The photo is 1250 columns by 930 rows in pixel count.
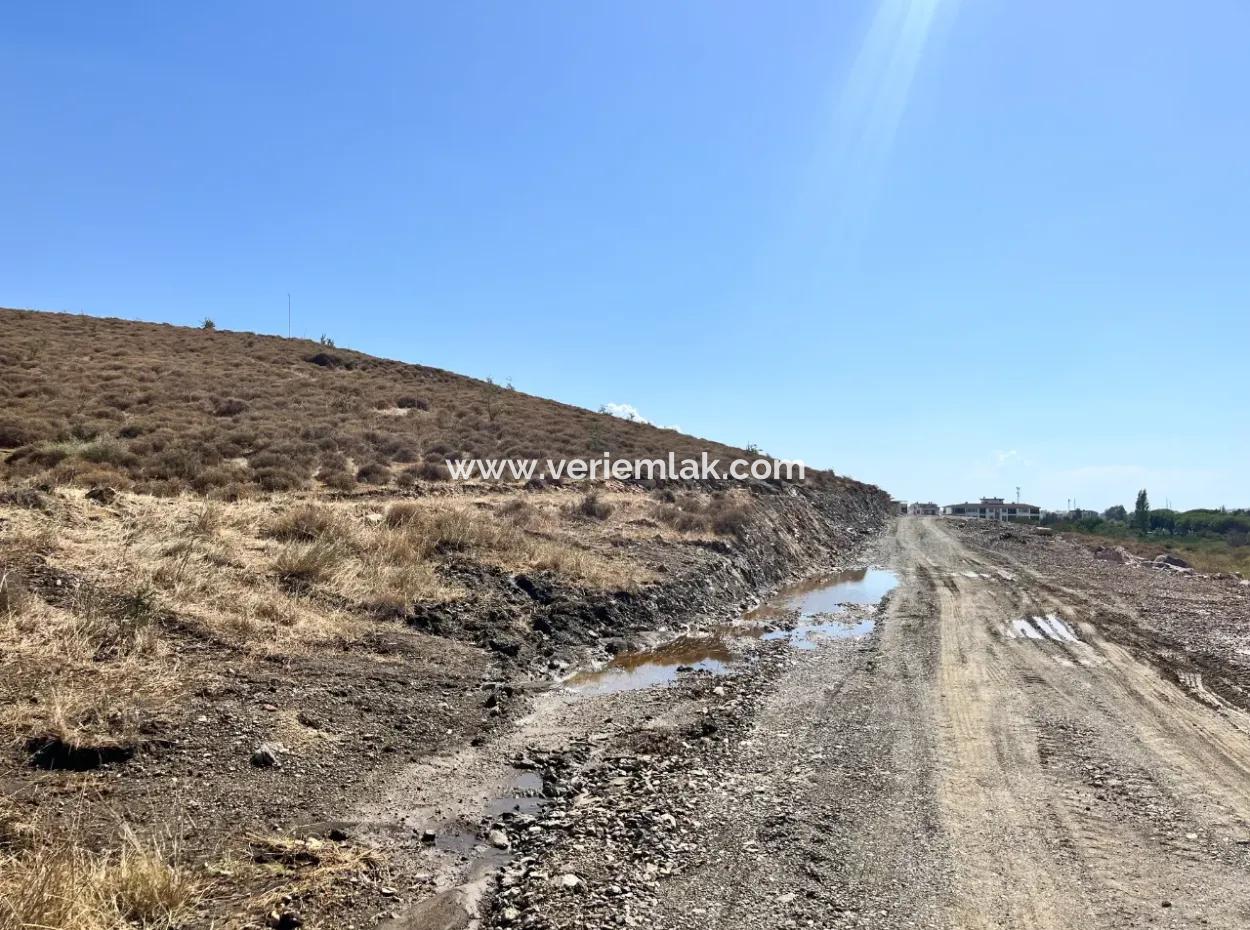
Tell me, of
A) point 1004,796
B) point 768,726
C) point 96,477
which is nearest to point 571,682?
point 768,726

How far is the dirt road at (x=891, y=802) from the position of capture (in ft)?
14.9

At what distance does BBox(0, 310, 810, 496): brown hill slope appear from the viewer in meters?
16.6

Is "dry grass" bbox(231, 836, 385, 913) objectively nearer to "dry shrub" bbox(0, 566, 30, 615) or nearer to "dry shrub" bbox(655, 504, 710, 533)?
"dry shrub" bbox(0, 566, 30, 615)

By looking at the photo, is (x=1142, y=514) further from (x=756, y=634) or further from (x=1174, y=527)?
(x=756, y=634)

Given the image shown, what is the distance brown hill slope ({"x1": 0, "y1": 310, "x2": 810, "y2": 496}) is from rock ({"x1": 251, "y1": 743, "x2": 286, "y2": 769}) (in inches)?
417

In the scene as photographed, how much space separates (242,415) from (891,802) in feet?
80.0

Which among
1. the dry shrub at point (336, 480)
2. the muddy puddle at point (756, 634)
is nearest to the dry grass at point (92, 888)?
the muddy puddle at point (756, 634)

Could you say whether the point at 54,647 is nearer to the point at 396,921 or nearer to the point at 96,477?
the point at 396,921

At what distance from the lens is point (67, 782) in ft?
15.8

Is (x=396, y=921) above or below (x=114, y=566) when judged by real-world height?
below

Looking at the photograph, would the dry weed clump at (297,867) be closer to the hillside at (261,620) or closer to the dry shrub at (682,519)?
the hillside at (261,620)

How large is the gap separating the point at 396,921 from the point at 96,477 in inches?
521

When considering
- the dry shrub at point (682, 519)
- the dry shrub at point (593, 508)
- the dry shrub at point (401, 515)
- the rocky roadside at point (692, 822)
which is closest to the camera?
the rocky roadside at point (692, 822)

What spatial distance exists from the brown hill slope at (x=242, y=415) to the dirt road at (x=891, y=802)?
12462 mm
